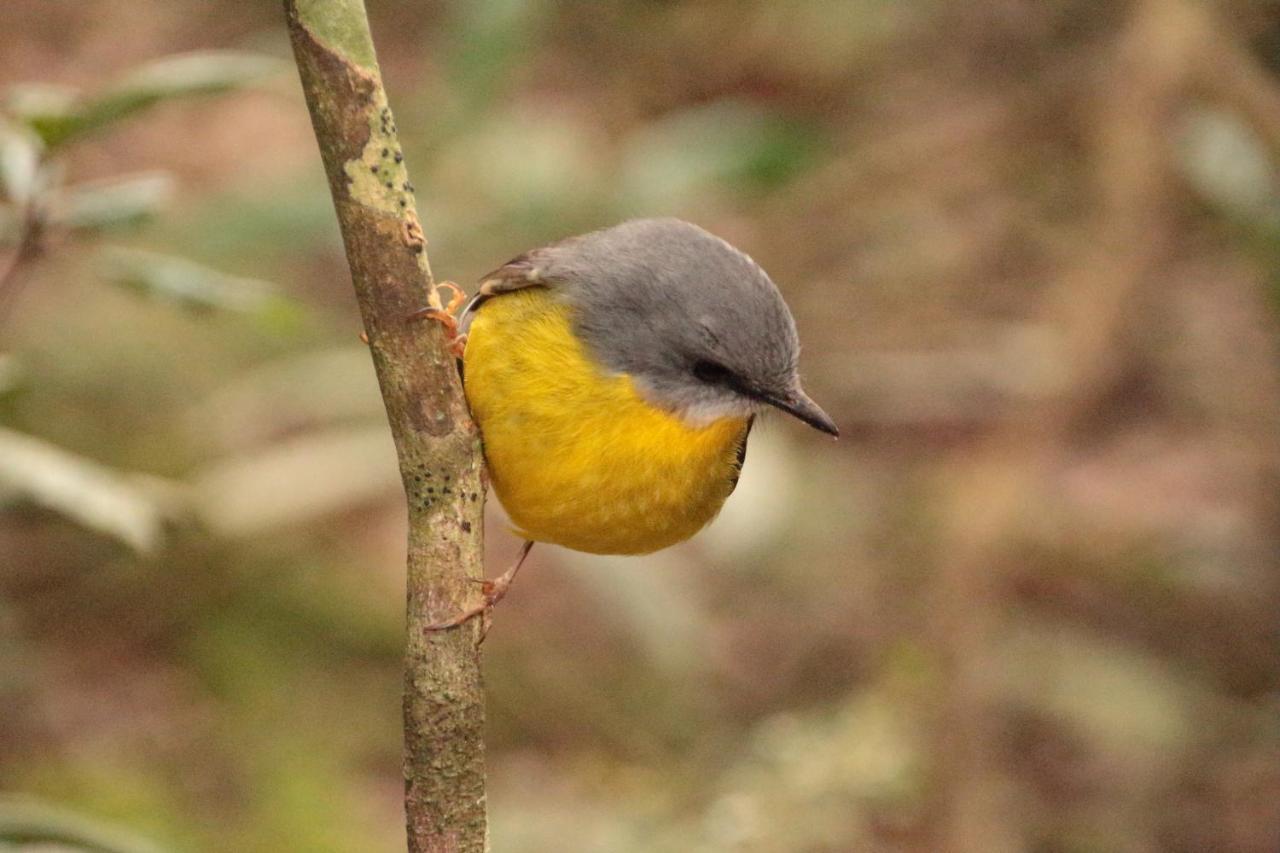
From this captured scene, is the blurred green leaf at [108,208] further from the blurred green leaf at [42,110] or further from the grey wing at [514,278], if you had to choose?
the grey wing at [514,278]

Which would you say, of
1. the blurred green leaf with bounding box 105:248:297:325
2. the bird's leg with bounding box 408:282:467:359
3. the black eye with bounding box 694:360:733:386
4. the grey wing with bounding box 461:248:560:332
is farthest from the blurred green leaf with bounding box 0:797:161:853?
the black eye with bounding box 694:360:733:386

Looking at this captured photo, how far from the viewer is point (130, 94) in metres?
3.01

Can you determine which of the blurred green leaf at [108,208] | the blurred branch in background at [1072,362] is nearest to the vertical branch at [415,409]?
the blurred green leaf at [108,208]

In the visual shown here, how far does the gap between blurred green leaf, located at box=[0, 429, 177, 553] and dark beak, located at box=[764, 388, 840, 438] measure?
4.31 feet

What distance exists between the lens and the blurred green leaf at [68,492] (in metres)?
3.13

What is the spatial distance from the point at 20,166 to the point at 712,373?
1427mm

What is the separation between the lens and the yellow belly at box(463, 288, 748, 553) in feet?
9.35

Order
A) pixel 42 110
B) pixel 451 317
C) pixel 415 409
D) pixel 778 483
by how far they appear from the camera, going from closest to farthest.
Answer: pixel 415 409
pixel 451 317
pixel 42 110
pixel 778 483

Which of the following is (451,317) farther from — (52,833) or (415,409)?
(52,833)

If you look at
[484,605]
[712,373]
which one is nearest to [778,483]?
[712,373]

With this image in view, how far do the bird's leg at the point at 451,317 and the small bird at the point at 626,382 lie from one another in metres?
0.03

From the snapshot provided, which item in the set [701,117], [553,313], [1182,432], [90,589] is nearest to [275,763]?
→ [90,589]

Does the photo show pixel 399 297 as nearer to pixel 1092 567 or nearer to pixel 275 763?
pixel 275 763

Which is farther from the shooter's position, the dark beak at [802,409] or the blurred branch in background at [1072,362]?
the blurred branch in background at [1072,362]
